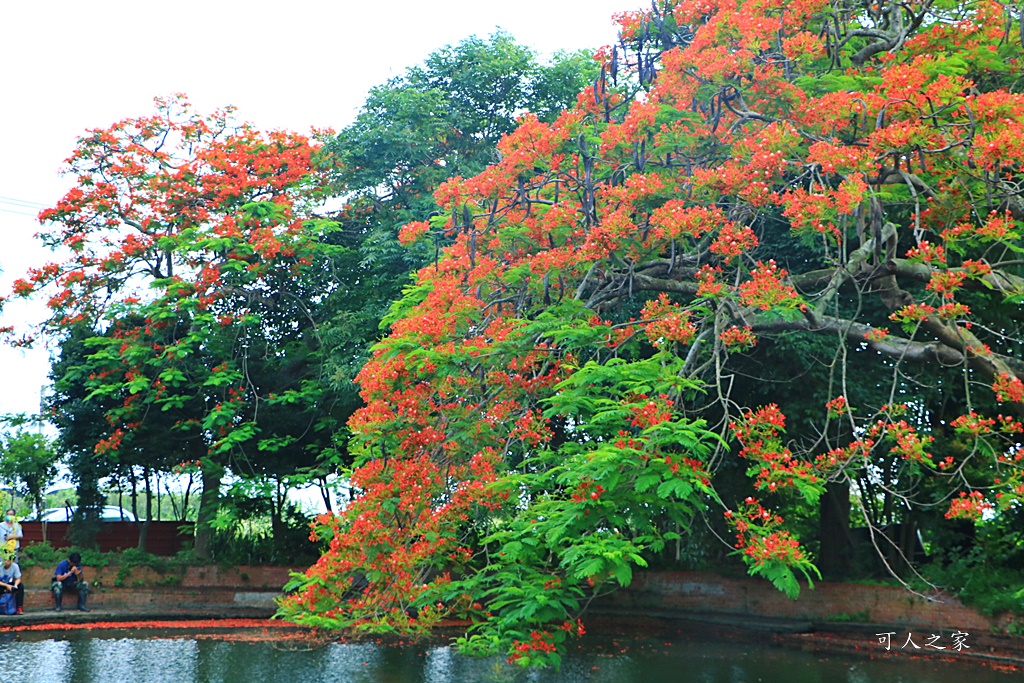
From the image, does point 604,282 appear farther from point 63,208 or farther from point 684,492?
point 63,208

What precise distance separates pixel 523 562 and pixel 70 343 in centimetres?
1343

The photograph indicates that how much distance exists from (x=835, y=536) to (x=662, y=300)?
29.1 ft

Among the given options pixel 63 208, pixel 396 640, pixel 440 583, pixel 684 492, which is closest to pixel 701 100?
pixel 684 492

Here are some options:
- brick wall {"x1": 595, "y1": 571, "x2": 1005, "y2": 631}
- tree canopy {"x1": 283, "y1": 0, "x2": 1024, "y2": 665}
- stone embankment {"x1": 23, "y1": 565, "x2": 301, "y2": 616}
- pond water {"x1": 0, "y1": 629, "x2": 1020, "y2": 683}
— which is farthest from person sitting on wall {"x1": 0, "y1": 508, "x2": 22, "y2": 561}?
brick wall {"x1": 595, "y1": 571, "x2": 1005, "y2": 631}

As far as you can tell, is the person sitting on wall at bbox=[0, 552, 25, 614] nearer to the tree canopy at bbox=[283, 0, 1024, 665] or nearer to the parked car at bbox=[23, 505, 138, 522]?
the parked car at bbox=[23, 505, 138, 522]

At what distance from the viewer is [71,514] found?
19.8 meters

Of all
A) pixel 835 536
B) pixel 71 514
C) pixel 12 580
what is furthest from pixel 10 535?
pixel 835 536

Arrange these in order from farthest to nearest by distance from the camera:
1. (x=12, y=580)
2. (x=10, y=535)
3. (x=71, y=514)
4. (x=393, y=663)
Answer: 1. (x=71, y=514)
2. (x=10, y=535)
3. (x=12, y=580)
4. (x=393, y=663)

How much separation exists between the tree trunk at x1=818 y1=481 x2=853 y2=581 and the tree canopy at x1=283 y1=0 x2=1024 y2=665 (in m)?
5.77

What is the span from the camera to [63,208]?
17.7 m

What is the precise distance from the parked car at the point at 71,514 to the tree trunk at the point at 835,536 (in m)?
14.3

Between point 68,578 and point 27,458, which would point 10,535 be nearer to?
point 68,578

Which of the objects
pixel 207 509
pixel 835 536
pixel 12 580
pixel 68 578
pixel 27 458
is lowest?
pixel 835 536

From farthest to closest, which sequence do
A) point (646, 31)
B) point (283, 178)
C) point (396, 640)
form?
point (283, 178)
point (396, 640)
point (646, 31)
